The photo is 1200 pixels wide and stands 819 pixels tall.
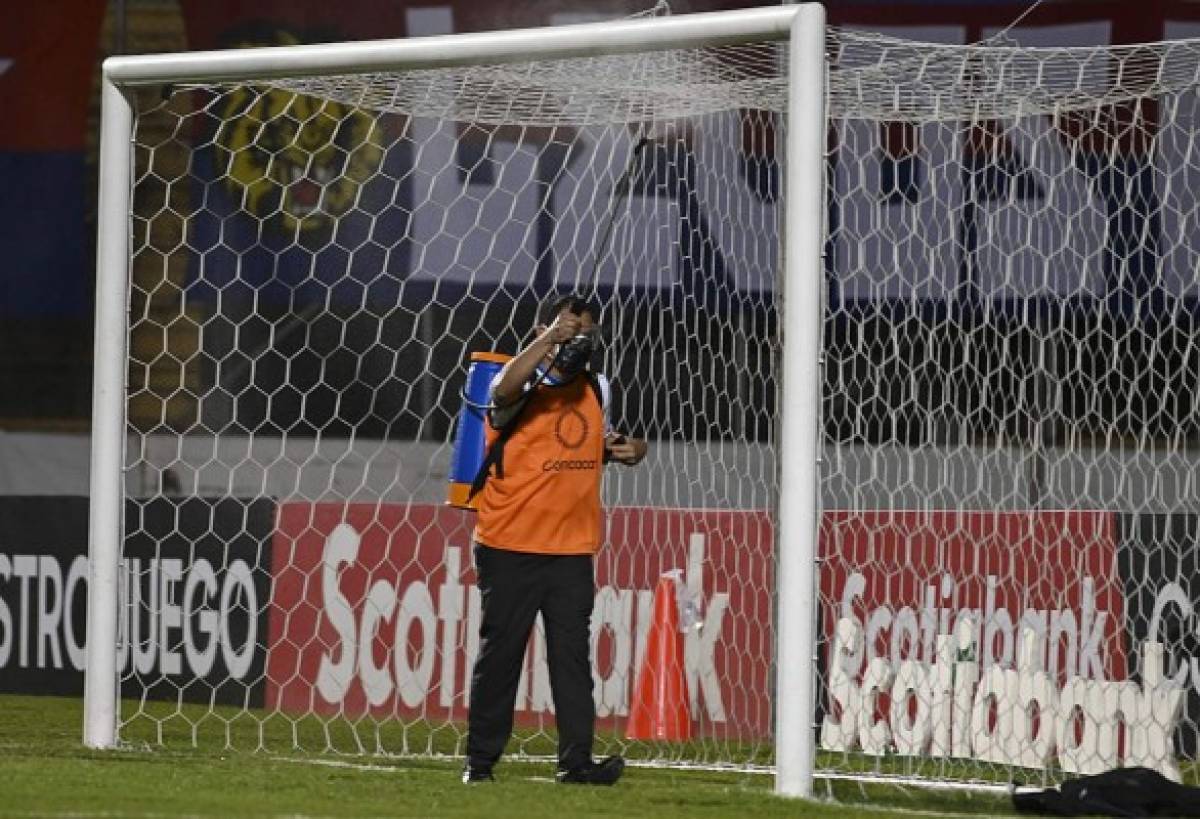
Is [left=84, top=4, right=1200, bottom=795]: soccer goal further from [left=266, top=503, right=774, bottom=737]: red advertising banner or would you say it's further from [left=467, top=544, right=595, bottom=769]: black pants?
[left=467, top=544, right=595, bottom=769]: black pants

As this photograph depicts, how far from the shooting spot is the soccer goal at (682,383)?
29.0ft

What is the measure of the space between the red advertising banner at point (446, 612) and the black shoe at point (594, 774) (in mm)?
2527

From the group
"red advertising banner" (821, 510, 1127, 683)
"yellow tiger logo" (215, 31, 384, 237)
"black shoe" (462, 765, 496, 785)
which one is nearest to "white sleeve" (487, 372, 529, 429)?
"black shoe" (462, 765, 496, 785)

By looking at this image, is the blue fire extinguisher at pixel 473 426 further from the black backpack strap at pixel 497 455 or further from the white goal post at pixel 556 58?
the white goal post at pixel 556 58

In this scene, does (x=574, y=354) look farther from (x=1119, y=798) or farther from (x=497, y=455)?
(x=1119, y=798)

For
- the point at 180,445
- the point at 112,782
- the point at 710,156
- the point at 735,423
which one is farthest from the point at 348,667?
the point at 112,782

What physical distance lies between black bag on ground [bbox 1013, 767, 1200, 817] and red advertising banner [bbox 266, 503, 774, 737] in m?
3.01

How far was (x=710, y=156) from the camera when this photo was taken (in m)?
11.1

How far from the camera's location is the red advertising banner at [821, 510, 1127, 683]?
9.76m

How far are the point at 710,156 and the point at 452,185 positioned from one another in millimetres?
1727

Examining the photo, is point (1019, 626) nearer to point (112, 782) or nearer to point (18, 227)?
point (112, 782)

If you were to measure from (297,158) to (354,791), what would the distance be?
245 inches

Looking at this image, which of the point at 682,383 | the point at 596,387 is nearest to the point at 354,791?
the point at 596,387

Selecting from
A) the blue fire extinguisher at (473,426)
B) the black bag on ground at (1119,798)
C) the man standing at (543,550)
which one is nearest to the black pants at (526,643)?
the man standing at (543,550)
